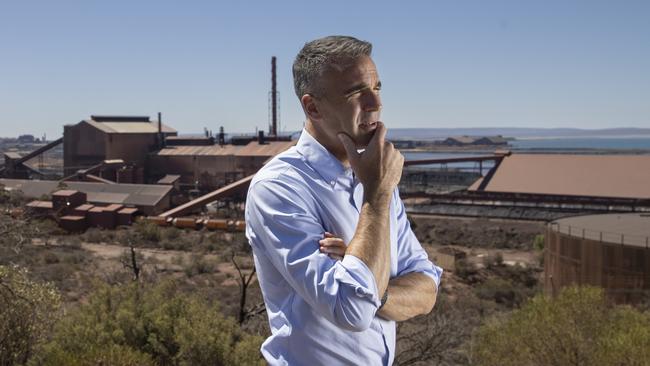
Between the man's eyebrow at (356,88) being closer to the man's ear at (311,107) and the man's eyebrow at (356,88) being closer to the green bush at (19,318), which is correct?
the man's ear at (311,107)

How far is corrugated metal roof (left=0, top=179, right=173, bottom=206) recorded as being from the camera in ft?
112

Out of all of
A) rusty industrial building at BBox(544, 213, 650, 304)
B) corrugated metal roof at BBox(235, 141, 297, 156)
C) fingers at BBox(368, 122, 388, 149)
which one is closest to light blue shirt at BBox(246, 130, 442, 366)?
fingers at BBox(368, 122, 388, 149)

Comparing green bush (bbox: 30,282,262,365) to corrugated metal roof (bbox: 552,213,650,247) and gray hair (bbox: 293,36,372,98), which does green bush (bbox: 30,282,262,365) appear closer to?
gray hair (bbox: 293,36,372,98)

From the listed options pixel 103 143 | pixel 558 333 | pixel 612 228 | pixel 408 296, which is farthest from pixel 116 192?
pixel 408 296

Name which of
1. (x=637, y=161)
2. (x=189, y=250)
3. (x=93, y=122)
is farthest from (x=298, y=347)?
(x=93, y=122)

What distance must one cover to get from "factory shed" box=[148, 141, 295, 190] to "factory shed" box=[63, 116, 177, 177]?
136 cm

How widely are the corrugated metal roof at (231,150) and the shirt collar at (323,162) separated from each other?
39698mm

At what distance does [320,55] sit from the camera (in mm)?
1470

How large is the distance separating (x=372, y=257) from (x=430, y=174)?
5440cm

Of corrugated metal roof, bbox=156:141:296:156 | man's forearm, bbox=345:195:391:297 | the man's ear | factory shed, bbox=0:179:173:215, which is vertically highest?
the man's ear

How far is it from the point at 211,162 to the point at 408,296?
42355mm

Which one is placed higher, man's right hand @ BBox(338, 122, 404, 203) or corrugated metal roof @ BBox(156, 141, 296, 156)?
man's right hand @ BBox(338, 122, 404, 203)

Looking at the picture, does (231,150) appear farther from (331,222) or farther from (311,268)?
(311,268)

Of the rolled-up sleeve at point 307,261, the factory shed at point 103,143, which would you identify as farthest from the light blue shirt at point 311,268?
the factory shed at point 103,143
